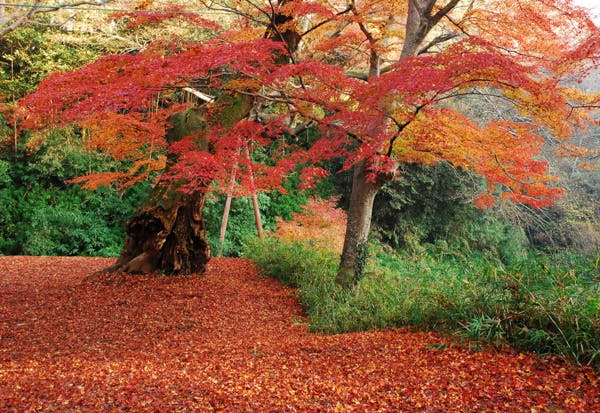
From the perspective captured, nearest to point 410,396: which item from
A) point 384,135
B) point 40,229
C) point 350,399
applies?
point 350,399

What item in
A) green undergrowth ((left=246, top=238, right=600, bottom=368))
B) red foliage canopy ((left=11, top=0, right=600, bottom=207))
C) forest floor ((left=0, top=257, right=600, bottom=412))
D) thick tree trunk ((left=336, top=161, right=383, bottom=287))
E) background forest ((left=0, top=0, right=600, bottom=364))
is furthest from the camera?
thick tree trunk ((left=336, top=161, right=383, bottom=287))

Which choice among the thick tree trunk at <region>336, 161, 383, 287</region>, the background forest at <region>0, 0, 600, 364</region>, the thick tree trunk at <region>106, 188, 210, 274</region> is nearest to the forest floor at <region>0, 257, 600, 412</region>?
the background forest at <region>0, 0, 600, 364</region>

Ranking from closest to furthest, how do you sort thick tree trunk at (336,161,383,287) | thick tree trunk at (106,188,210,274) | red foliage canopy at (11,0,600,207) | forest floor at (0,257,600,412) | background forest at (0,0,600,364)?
forest floor at (0,257,600,412), background forest at (0,0,600,364), red foliage canopy at (11,0,600,207), thick tree trunk at (336,161,383,287), thick tree trunk at (106,188,210,274)

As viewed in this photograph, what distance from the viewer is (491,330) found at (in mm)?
3297

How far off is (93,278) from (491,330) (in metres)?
5.11

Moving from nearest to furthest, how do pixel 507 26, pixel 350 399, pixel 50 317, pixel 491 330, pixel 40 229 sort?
1. pixel 350 399
2. pixel 491 330
3. pixel 50 317
4. pixel 507 26
5. pixel 40 229

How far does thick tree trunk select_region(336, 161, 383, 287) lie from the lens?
5.82m

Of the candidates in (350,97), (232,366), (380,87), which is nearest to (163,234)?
(350,97)

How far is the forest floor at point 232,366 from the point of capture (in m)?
2.55

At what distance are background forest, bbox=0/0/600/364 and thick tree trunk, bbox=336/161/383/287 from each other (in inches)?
10.0

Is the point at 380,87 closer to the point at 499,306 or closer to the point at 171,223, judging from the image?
the point at 499,306

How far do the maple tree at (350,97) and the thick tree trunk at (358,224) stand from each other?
15 millimetres

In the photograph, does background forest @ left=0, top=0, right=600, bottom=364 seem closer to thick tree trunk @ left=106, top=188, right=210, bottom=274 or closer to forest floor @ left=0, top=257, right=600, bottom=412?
forest floor @ left=0, top=257, right=600, bottom=412

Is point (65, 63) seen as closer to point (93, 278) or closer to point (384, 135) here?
point (93, 278)
